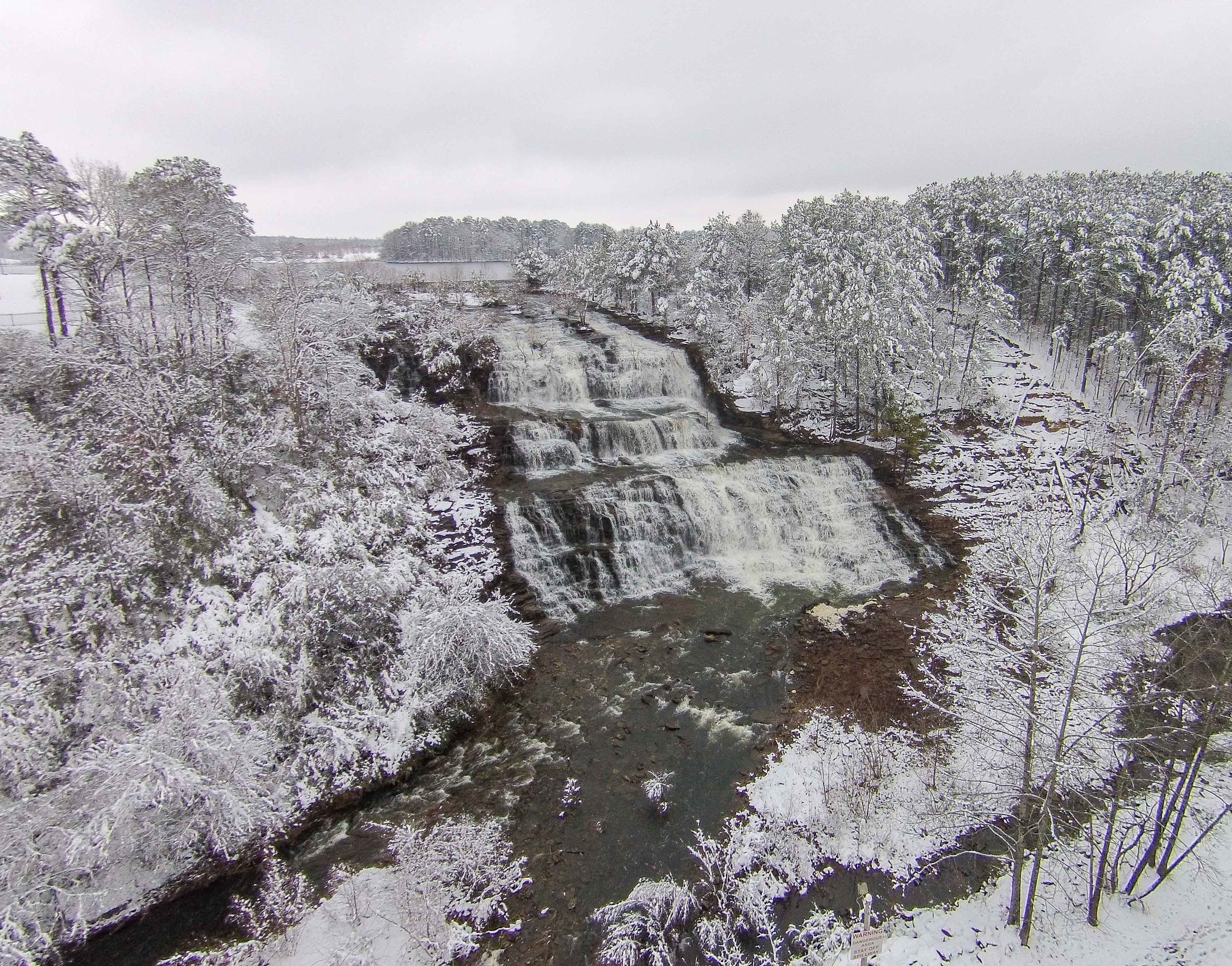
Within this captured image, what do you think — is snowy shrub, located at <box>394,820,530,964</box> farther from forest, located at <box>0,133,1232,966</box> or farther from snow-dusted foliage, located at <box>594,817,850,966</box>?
snow-dusted foliage, located at <box>594,817,850,966</box>

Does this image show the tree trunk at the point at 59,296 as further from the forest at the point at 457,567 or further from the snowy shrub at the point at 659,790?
the snowy shrub at the point at 659,790

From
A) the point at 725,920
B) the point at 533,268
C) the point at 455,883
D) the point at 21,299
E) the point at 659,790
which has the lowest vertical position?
the point at 725,920

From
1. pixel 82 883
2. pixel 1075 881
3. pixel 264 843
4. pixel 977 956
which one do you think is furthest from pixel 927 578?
pixel 82 883

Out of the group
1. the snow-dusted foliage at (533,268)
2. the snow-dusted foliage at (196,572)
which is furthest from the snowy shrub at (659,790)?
the snow-dusted foliage at (533,268)

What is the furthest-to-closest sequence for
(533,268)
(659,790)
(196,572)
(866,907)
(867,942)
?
(533,268), (196,572), (659,790), (866,907), (867,942)

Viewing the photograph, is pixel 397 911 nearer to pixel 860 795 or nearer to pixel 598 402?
pixel 860 795

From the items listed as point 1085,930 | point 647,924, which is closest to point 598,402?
point 647,924

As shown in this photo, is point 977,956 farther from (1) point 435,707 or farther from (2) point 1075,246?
(2) point 1075,246
